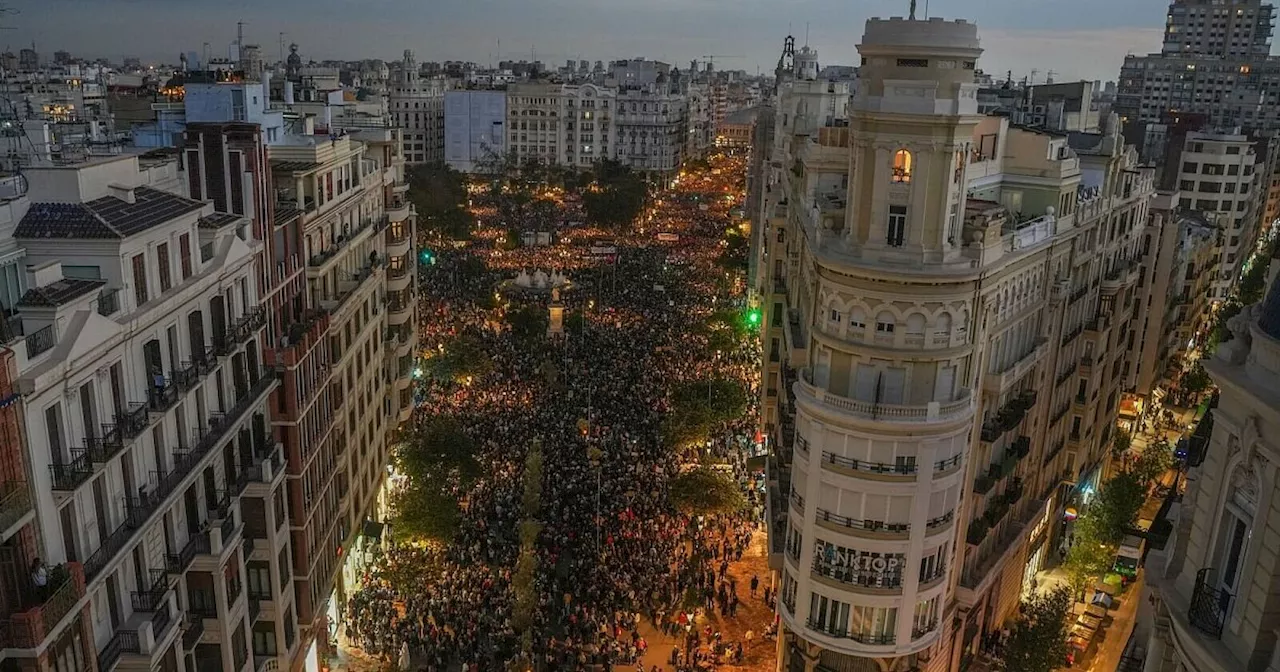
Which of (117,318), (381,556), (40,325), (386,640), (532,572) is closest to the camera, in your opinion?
(40,325)

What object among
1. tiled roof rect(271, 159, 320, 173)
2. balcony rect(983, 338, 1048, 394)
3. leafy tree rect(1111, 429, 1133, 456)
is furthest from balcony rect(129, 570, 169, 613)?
leafy tree rect(1111, 429, 1133, 456)

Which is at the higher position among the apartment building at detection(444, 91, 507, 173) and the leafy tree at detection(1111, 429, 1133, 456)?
the apartment building at detection(444, 91, 507, 173)

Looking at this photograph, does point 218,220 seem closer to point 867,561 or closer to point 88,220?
point 88,220

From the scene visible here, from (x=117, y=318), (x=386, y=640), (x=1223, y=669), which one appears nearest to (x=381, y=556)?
(x=386, y=640)

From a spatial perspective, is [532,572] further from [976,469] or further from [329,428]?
[976,469]

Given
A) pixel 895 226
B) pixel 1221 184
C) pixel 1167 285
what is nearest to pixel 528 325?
pixel 1167 285

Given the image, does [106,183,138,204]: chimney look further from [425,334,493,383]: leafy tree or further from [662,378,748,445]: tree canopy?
[425,334,493,383]: leafy tree
